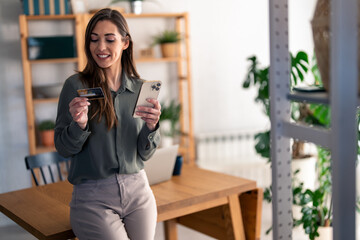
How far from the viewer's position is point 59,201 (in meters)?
2.33

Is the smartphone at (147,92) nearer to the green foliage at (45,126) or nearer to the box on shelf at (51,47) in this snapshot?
the box on shelf at (51,47)

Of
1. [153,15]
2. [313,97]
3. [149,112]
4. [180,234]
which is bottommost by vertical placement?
[180,234]

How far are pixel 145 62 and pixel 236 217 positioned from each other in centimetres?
253

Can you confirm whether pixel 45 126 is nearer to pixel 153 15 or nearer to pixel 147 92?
pixel 153 15

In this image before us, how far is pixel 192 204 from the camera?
229 cm

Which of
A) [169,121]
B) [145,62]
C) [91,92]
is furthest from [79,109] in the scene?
[145,62]

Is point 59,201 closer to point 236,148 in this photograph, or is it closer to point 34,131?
point 34,131

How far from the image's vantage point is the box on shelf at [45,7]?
13.3ft

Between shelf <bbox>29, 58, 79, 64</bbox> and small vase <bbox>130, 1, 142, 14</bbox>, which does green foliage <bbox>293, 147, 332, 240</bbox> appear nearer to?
small vase <bbox>130, 1, 142, 14</bbox>

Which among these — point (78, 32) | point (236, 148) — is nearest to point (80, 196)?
point (78, 32)

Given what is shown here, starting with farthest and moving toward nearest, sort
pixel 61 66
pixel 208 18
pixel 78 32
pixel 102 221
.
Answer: pixel 208 18
pixel 61 66
pixel 78 32
pixel 102 221

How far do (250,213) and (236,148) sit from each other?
2.41 meters

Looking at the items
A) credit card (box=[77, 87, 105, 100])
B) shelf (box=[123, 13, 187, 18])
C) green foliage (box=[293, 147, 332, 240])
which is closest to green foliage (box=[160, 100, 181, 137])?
shelf (box=[123, 13, 187, 18])

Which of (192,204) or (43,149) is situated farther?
(43,149)
